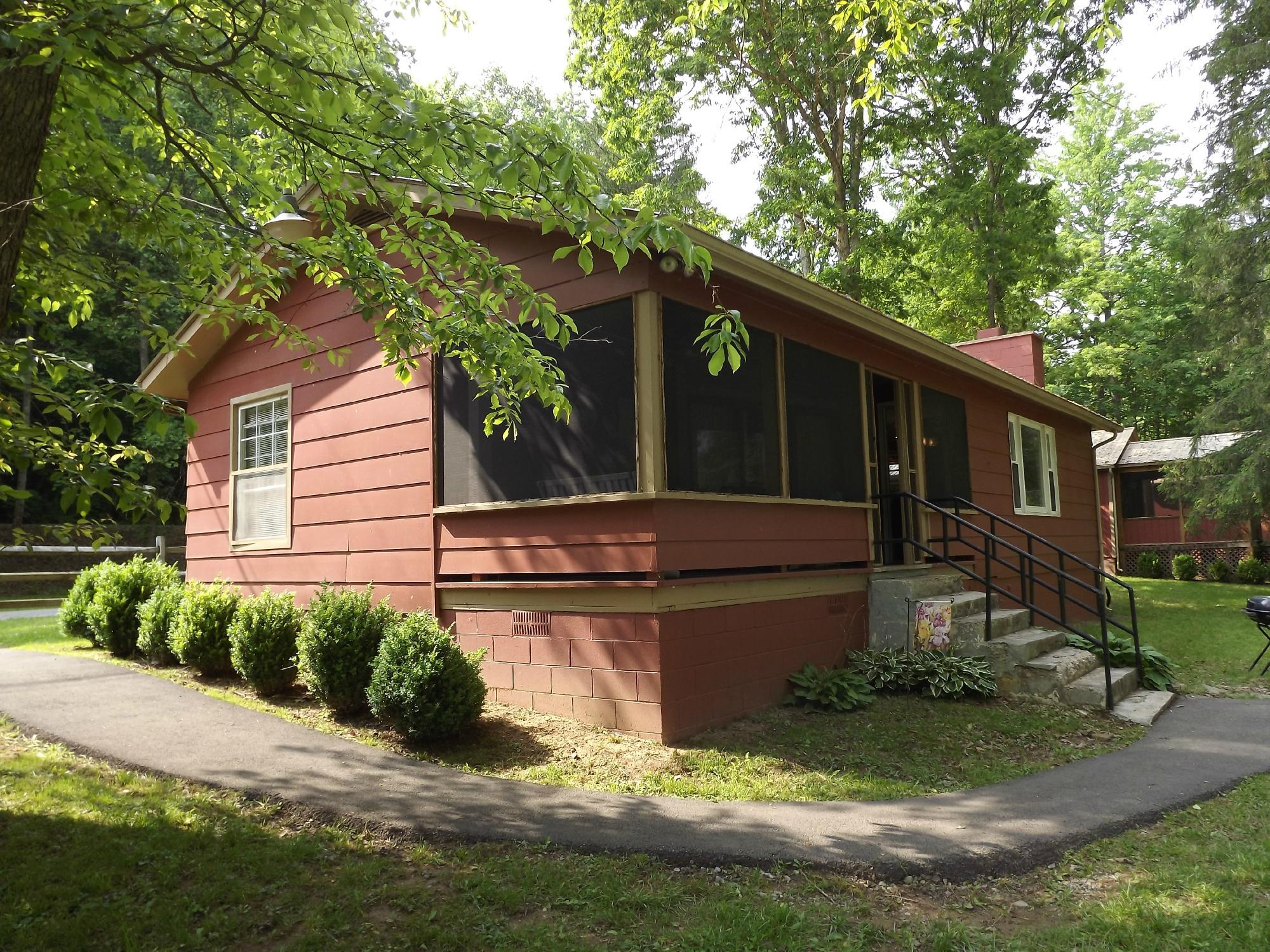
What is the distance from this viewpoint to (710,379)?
6773 mm

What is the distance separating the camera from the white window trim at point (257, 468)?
363 inches

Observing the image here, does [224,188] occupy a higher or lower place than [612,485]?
higher

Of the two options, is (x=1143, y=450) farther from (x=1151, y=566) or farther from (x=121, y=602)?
(x=121, y=602)

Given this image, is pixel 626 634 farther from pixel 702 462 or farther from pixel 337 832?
pixel 337 832

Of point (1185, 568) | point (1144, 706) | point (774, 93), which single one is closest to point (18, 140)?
point (1144, 706)

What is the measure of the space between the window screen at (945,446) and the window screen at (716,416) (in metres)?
3.47

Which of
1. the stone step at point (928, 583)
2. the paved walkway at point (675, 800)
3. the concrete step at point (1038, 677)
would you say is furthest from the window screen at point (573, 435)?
the concrete step at point (1038, 677)

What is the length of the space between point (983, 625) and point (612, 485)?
4.23m

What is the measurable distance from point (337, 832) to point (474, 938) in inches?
54.3

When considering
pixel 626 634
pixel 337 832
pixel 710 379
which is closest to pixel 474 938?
pixel 337 832

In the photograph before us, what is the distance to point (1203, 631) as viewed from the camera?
1282cm

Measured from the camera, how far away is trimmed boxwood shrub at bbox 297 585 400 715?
6.41 m

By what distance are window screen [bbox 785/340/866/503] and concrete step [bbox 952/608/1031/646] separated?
1.56 metres

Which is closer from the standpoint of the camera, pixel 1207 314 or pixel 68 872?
pixel 68 872
